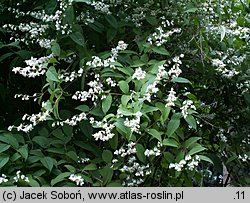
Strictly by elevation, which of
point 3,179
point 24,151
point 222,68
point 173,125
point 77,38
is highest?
point 77,38

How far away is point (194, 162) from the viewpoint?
1666mm

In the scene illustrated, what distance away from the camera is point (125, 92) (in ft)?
5.63

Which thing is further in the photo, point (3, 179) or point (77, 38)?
point (77, 38)

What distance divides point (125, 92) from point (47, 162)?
409 millimetres

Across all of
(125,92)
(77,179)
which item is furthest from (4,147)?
(125,92)

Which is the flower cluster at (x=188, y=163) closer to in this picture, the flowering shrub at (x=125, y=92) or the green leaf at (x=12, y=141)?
the flowering shrub at (x=125, y=92)

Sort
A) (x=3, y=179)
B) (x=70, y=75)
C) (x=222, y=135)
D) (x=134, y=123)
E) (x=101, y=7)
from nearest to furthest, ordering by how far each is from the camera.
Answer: (x=134, y=123), (x=3, y=179), (x=70, y=75), (x=101, y=7), (x=222, y=135)

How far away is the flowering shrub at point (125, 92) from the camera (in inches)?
67.7

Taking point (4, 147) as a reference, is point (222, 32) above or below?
above

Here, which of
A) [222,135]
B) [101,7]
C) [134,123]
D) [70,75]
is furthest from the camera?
[222,135]

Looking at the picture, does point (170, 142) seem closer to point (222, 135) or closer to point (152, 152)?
point (152, 152)

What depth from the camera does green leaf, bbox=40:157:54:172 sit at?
1724 mm

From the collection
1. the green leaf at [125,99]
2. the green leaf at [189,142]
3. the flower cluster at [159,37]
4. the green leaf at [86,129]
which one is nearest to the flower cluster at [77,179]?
the green leaf at [86,129]

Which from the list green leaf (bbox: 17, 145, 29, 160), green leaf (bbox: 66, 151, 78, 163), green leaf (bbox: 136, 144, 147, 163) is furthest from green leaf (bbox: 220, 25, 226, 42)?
green leaf (bbox: 17, 145, 29, 160)
